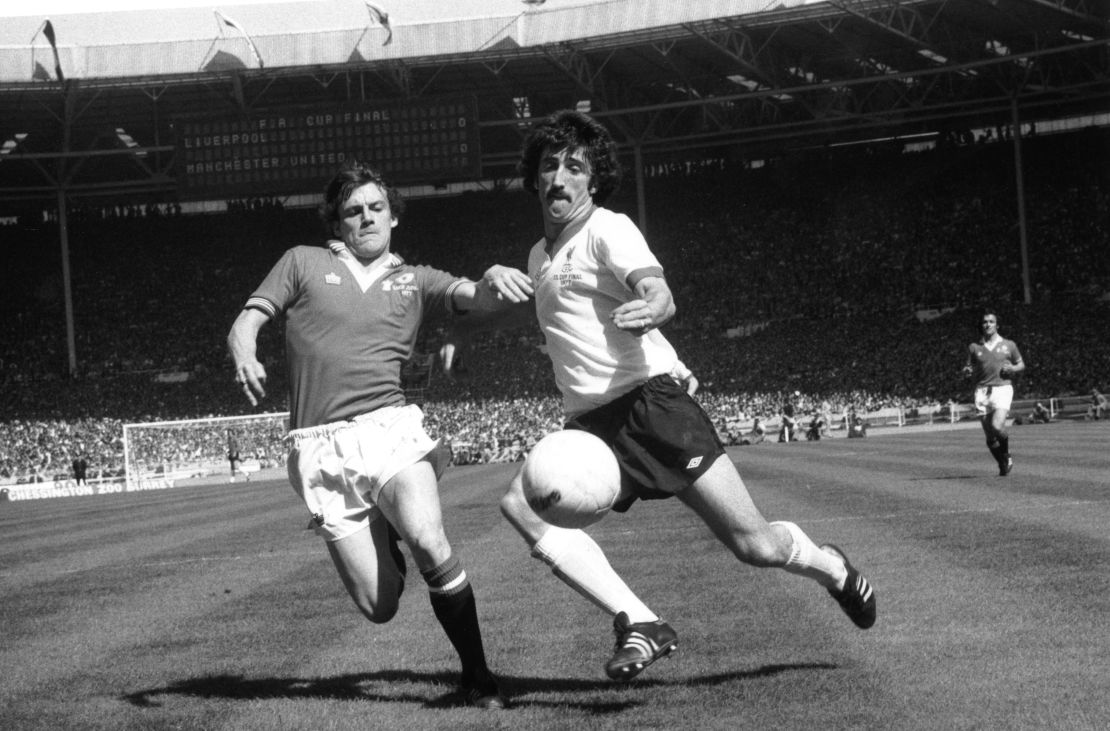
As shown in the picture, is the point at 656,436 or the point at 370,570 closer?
the point at 656,436

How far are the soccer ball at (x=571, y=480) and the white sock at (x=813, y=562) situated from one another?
0.83m

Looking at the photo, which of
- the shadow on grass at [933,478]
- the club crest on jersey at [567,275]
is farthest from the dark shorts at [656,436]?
the shadow on grass at [933,478]

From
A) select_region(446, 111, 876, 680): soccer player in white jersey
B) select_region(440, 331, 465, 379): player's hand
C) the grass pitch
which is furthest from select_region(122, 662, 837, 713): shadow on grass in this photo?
select_region(440, 331, 465, 379): player's hand

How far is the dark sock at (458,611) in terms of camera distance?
5.93 metres

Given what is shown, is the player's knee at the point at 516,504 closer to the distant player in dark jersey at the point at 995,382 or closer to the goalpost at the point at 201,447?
the distant player in dark jersey at the point at 995,382

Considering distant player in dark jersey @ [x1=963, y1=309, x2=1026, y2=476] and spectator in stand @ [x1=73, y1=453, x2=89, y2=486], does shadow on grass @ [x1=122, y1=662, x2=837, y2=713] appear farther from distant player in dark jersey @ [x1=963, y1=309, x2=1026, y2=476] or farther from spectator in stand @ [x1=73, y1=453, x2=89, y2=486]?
spectator in stand @ [x1=73, y1=453, x2=89, y2=486]

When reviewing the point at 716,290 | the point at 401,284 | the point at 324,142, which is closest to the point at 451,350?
the point at 401,284

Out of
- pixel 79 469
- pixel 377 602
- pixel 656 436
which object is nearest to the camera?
pixel 656 436

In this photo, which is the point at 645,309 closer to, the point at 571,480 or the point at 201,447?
the point at 571,480

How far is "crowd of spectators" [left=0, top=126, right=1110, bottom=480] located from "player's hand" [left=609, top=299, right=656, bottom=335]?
→ 124 ft

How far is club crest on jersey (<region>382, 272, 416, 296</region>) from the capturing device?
6551 mm

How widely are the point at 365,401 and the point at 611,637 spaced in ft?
6.52

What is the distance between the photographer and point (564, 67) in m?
47.2

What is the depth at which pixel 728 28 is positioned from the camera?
44375mm
